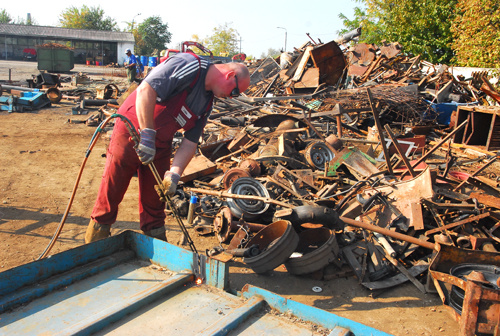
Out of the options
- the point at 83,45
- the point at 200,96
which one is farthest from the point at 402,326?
the point at 83,45

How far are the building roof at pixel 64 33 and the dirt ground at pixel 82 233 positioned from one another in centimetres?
4408

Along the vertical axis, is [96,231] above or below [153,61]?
below

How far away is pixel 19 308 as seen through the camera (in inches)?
92.0

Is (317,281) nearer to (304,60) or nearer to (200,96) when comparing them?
(200,96)

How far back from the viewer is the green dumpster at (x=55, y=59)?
1021 inches

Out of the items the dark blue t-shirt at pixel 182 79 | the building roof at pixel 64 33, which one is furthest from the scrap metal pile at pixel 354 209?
the building roof at pixel 64 33

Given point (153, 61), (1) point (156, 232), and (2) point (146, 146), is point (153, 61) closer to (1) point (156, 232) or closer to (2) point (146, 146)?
(1) point (156, 232)

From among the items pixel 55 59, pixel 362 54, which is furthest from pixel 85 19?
pixel 362 54

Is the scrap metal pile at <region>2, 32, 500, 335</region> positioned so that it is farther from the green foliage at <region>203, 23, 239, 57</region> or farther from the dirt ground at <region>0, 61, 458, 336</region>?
the green foliage at <region>203, 23, 239, 57</region>

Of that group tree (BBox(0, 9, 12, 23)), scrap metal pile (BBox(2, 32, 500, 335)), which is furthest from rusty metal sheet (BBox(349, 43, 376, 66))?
tree (BBox(0, 9, 12, 23))

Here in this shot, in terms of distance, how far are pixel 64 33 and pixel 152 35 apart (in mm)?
16222

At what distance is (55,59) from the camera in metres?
26.5

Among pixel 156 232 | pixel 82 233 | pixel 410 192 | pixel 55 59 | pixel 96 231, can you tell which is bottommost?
pixel 82 233

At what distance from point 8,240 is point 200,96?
9.63 ft
